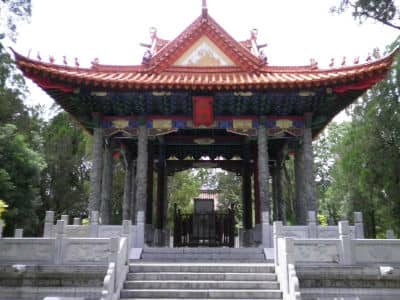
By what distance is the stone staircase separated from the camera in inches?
293

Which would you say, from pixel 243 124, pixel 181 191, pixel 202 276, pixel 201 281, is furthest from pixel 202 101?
pixel 181 191

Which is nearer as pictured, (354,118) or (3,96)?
(354,118)

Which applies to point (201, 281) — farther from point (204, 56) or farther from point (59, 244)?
point (204, 56)

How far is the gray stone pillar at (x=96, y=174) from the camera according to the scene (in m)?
11.9

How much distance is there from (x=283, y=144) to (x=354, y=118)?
20.1 feet

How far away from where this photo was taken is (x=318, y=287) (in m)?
7.54

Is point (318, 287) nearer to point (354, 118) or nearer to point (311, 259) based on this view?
point (311, 259)

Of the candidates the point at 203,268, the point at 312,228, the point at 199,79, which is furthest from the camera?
the point at 199,79

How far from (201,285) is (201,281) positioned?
0.42 feet

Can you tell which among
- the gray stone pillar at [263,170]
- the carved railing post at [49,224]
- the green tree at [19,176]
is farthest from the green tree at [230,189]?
the carved railing post at [49,224]

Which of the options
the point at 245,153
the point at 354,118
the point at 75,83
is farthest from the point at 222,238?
the point at 354,118

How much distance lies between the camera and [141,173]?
12.1 meters

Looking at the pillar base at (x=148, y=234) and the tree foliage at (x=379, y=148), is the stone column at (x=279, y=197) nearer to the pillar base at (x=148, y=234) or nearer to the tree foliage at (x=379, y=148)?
the tree foliage at (x=379, y=148)

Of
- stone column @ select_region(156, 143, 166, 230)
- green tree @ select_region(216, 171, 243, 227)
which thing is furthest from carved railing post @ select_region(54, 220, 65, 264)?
green tree @ select_region(216, 171, 243, 227)
